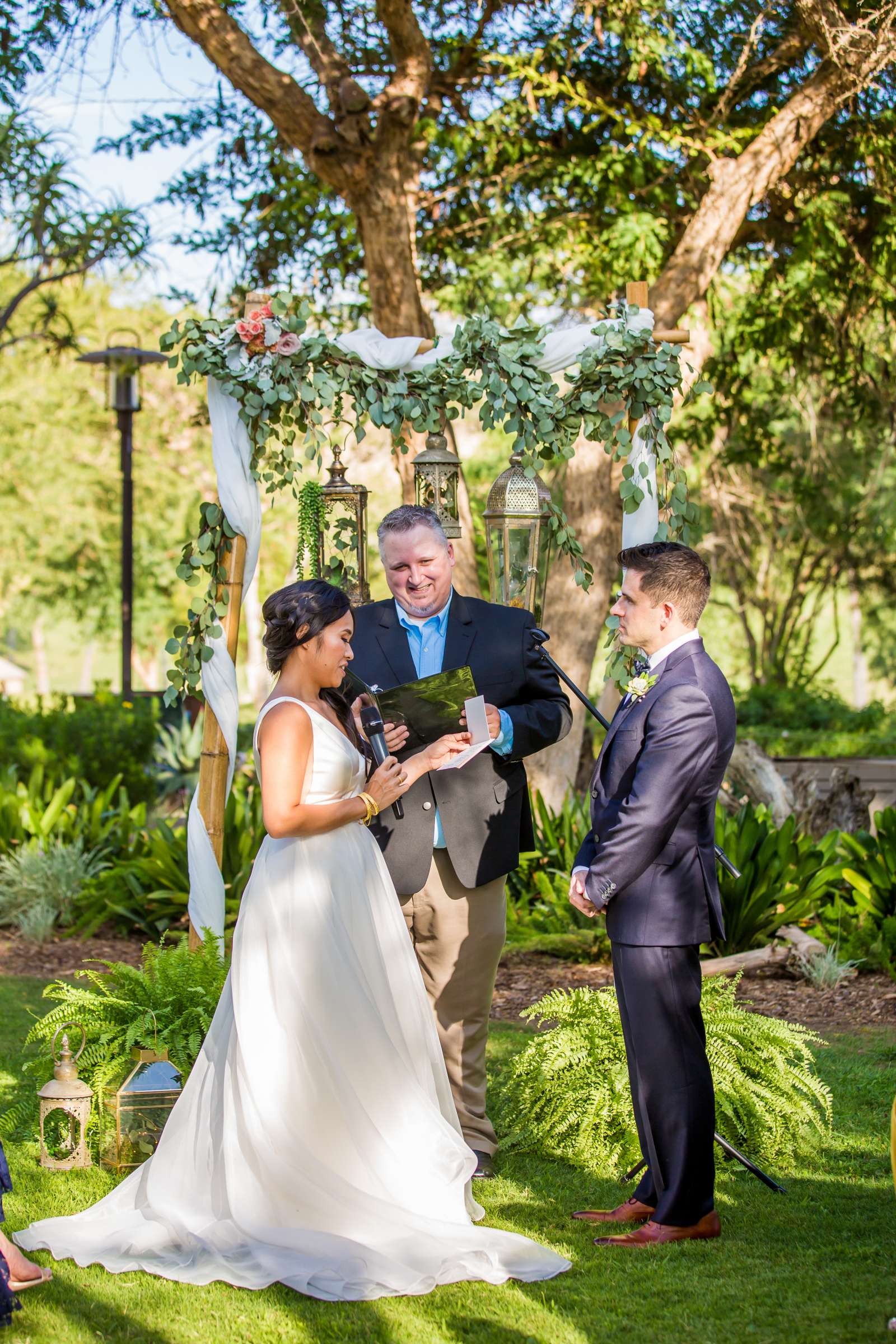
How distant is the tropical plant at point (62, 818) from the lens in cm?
1014

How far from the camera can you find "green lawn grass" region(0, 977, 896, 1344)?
3.53 metres

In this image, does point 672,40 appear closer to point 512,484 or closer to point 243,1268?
point 512,484

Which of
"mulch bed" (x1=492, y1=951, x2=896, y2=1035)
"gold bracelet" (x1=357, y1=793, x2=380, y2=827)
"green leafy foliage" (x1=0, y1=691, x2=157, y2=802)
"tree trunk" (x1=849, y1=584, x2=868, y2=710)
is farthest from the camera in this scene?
"tree trunk" (x1=849, y1=584, x2=868, y2=710)

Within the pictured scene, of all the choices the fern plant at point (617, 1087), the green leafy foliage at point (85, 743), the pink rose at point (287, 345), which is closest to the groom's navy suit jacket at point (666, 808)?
the fern plant at point (617, 1087)

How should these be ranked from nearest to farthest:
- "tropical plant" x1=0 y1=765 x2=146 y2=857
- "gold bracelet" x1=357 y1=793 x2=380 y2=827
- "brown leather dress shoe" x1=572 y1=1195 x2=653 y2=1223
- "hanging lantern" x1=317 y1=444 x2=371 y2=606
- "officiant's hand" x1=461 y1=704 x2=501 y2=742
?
"gold bracelet" x1=357 y1=793 x2=380 y2=827
"brown leather dress shoe" x1=572 y1=1195 x2=653 y2=1223
"officiant's hand" x1=461 y1=704 x2=501 y2=742
"hanging lantern" x1=317 y1=444 x2=371 y2=606
"tropical plant" x1=0 y1=765 x2=146 y2=857

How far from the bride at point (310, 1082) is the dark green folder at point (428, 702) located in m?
0.22

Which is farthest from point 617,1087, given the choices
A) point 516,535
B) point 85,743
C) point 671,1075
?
point 85,743

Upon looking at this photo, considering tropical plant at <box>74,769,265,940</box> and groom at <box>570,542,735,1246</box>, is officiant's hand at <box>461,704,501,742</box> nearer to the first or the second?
groom at <box>570,542,735,1246</box>

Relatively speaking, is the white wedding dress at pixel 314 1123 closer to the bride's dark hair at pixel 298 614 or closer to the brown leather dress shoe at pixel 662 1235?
the bride's dark hair at pixel 298 614

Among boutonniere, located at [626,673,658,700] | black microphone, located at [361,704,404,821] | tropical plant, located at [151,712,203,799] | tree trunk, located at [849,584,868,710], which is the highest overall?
tree trunk, located at [849,584,868,710]

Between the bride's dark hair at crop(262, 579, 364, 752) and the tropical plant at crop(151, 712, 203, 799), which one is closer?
the bride's dark hair at crop(262, 579, 364, 752)

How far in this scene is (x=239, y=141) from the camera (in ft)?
41.4

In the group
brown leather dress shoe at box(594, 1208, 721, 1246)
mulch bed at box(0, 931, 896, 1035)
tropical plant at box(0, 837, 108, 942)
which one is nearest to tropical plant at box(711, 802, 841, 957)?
mulch bed at box(0, 931, 896, 1035)

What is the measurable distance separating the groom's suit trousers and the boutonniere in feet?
2.50
